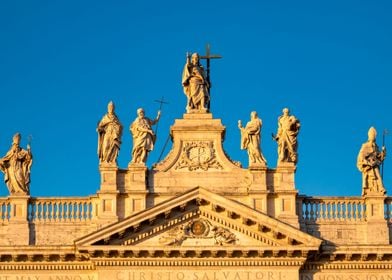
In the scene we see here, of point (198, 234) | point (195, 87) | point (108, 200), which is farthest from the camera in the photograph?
point (195, 87)

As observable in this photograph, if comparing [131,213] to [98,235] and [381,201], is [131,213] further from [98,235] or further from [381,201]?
[381,201]

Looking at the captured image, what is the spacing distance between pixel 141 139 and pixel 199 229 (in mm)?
3603

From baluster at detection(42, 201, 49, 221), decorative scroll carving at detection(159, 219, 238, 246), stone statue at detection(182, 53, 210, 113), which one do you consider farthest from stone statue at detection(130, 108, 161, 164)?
baluster at detection(42, 201, 49, 221)

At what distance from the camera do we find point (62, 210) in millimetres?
55281

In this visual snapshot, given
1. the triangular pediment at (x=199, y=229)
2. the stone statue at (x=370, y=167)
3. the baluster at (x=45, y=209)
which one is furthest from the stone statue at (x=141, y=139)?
the stone statue at (x=370, y=167)

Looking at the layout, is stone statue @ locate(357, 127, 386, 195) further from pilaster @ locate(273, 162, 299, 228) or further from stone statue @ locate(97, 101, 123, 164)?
stone statue @ locate(97, 101, 123, 164)

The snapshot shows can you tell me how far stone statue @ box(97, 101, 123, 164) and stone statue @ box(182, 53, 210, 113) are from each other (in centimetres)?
251

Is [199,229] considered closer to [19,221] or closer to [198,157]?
[198,157]

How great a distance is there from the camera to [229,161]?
55406mm

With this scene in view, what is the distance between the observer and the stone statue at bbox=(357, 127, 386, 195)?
5547cm

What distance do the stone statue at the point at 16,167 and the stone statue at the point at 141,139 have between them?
11.1 ft

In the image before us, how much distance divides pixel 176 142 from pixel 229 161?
1.82 meters

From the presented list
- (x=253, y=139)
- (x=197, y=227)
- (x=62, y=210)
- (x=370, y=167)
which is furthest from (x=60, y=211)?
(x=370, y=167)

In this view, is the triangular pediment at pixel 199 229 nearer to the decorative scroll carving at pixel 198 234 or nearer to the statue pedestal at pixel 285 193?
the decorative scroll carving at pixel 198 234
